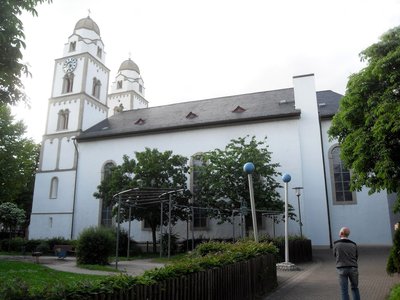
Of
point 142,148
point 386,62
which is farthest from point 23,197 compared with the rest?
point 386,62

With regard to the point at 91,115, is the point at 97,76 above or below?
above

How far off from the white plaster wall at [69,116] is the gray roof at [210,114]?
1.73m

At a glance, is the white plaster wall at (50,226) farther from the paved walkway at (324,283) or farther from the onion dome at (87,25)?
the paved walkway at (324,283)

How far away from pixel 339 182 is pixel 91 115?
23727mm

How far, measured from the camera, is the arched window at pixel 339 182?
24516 millimetres

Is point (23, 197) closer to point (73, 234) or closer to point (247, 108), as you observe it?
point (73, 234)

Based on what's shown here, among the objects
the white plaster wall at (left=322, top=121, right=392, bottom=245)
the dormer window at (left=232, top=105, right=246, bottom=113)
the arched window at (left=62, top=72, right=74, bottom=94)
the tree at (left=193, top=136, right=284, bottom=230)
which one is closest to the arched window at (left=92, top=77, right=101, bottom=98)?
the arched window at (left=62, top=72, right=74, bottom=94)

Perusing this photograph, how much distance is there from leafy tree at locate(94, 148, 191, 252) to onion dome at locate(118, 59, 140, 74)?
94.7 ft

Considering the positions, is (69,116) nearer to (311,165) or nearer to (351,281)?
(311,165)

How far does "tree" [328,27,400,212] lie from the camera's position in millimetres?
12867

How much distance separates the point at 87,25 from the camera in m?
38.3

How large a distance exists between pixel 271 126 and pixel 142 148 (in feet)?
35.9

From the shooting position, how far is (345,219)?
79.2 feet

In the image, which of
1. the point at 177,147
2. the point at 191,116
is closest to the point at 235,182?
the point at 177,147
